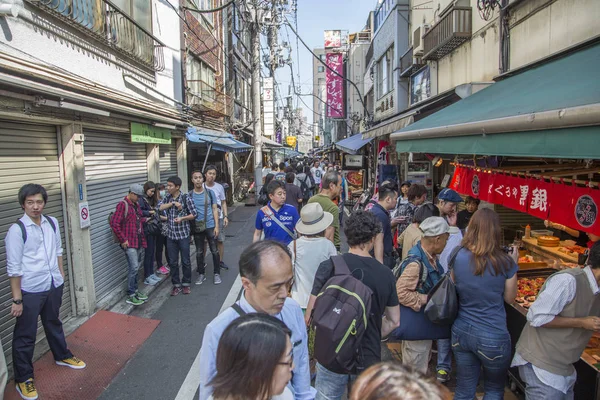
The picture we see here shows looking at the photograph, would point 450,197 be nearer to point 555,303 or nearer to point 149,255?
point 555,303

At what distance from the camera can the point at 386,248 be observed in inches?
212

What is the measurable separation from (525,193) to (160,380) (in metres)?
5.01

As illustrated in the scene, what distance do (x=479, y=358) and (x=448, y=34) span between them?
819 centimetres

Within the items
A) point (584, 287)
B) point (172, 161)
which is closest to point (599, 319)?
point (584, 287)

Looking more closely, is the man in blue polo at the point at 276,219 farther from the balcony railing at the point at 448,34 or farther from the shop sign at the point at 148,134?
the balcony railing at the point at 448,34

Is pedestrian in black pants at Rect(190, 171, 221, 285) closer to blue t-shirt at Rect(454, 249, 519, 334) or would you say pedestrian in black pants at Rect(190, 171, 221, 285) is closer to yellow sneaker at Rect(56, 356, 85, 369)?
yellow sneaker at Rect(56, 356, 85, 369)

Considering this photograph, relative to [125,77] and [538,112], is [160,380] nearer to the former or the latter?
[538,112]

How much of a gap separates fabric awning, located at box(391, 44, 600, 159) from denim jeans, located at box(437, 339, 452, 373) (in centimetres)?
212

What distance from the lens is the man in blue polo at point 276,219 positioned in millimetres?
5414

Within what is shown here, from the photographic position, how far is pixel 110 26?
7539mm

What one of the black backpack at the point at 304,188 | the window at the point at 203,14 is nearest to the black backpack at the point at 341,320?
the black backpack at the point at 304,188

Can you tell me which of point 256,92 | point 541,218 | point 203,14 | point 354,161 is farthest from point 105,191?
point 354,161

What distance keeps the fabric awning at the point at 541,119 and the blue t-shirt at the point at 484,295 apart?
103 cm

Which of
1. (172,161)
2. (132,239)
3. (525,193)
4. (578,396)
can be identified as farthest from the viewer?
(172,161)
